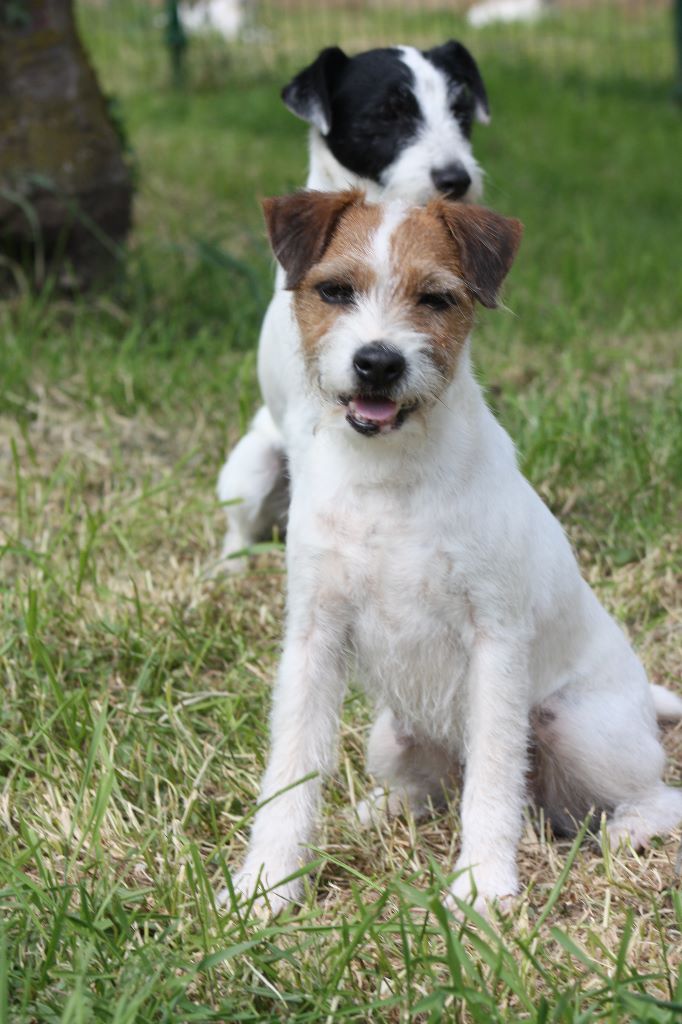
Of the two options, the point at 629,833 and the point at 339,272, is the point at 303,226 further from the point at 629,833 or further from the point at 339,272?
the point at 629,833

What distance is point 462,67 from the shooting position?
5121mm

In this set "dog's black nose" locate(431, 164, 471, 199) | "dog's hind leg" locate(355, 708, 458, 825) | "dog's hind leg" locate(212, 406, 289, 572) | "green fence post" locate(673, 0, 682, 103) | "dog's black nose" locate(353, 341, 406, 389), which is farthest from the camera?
"green fence post" locate(673, 0, 682, 103)

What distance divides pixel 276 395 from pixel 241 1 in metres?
12.5

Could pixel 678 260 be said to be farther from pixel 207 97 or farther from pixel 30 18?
pixel 207 97

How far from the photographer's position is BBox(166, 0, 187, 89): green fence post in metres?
12.4

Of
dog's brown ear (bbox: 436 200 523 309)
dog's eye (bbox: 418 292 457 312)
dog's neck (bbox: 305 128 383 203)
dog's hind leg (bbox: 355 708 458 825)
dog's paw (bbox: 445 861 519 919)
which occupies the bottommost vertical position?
dog's hind leg (bbox: 355 708 458 825)

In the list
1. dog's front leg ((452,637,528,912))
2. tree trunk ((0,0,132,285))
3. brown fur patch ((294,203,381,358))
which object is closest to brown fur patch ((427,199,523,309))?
brown fur patch ((294,203,381,358))

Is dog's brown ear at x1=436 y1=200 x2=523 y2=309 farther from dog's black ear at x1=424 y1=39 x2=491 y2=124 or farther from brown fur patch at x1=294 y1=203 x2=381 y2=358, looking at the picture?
dog's black ear at x1=424 y1=39 x2=491 y2=124

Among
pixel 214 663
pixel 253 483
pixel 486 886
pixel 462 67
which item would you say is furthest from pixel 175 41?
pixel 486 886

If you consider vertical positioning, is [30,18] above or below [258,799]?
above

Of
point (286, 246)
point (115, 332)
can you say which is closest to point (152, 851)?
point (286, 246)

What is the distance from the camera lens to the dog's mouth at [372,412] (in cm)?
299

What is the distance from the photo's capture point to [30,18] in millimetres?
6344

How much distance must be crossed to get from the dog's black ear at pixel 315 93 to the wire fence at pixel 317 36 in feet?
27.1
